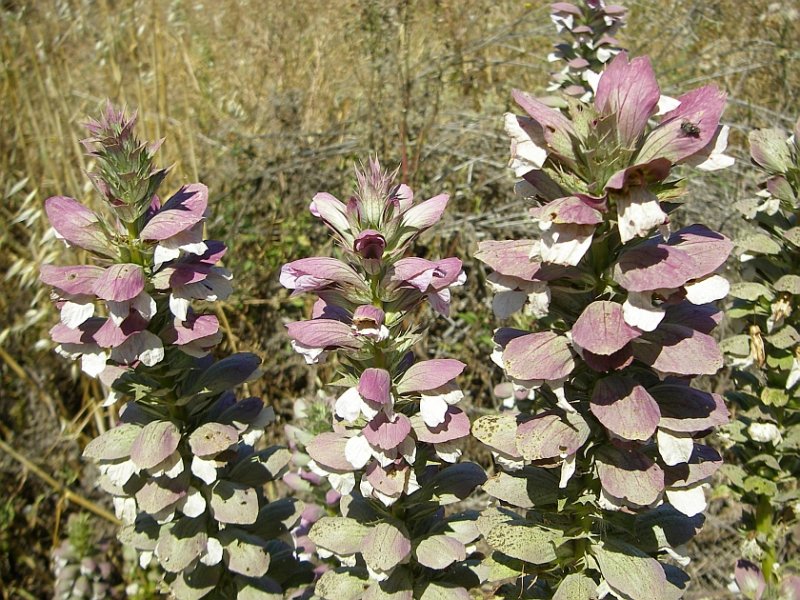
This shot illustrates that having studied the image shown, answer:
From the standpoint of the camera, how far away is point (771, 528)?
2754mm

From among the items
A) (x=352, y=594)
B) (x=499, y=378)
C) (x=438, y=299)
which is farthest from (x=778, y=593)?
(x=499, y=378)

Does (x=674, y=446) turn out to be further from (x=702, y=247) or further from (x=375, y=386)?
(x=375, y=386)

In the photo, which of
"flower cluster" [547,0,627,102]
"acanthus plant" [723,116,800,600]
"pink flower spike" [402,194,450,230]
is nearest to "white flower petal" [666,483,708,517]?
"pink flower spike" [402,194,450,230]

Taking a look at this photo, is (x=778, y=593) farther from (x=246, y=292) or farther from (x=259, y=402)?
(x=246, y=292)

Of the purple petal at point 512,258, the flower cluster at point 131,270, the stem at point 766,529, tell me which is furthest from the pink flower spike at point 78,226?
the stem at point 766,529

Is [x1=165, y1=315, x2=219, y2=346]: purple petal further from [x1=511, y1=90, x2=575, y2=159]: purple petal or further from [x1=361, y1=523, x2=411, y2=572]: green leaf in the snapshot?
[x1=511, y1=90, x2=575, y2=159]: purple petal

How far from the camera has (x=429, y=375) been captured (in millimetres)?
1660

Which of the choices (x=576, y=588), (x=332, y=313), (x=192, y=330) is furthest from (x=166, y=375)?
(x=576, y=588)

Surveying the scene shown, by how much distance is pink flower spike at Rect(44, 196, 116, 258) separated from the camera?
6.23ft

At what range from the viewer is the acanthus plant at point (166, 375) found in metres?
1.83

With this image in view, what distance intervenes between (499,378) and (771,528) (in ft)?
6.58

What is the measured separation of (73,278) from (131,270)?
0.20 m

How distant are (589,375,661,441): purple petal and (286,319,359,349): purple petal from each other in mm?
584

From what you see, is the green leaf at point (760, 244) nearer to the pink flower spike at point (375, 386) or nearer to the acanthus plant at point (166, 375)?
the pink flower spike at point (375, 386)
